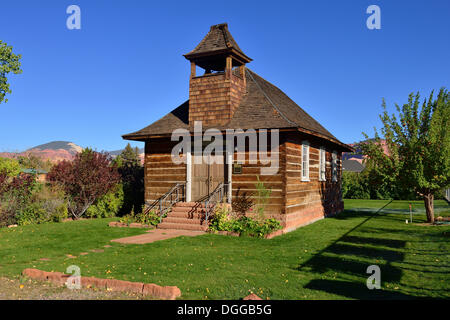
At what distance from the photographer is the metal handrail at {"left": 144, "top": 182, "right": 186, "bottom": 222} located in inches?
623

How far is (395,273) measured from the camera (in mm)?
7844

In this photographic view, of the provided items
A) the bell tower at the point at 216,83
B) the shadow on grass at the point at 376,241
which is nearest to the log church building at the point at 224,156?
the bell tower at the point at 216,83

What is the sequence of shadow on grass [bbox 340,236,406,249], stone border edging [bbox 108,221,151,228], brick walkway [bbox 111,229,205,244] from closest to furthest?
shadow on grass [bbox 340,236,406,249], brick walkway [bbox 111,229,205,244], stone border edging [bbox 108,221,151,228]

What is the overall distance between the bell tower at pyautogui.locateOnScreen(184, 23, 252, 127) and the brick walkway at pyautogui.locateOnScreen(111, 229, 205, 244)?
15.2 ft

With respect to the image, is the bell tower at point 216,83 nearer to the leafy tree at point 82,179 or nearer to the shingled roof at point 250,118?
the shingled roof at point 250,118

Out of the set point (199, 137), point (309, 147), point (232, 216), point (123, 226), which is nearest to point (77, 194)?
point (123, 226)

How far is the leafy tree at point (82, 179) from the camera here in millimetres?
18328

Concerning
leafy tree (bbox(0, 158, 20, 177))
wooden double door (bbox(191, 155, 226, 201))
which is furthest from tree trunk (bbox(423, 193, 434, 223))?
leafy tree (bbox(0, 158, 20, 177))

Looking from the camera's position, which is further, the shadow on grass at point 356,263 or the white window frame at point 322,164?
the white window frame at point 322,164

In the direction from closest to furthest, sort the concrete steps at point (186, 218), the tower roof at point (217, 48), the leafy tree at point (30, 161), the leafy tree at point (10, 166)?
the concrete steps at point (186, 218) → the tower roof at point (217, 48) → the leafy tree at point (10, 166) → the leafy tree at point (30, 161)

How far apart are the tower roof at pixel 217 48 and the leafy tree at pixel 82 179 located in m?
7.12

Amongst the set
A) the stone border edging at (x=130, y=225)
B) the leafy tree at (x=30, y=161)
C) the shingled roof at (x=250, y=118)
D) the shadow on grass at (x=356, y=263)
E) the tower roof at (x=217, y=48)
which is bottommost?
the shadow on grass at (x=356, y=263)

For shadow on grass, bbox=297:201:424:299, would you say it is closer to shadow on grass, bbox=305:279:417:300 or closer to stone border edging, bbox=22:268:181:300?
shadow on grass, bbox=305:279:417:300

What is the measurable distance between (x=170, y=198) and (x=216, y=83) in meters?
5.23
